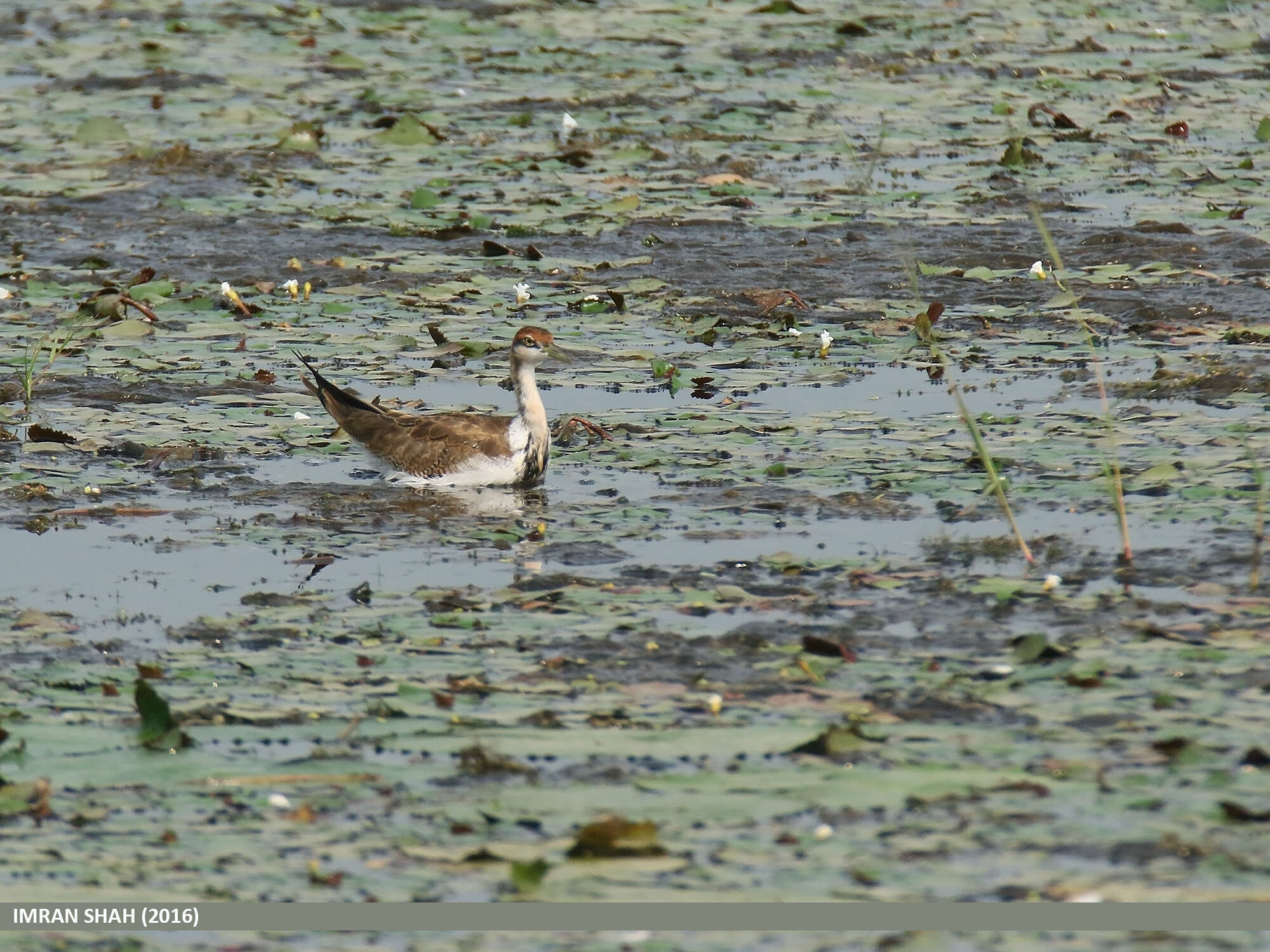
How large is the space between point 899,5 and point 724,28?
2.24 metres

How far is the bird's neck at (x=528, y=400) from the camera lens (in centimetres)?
947

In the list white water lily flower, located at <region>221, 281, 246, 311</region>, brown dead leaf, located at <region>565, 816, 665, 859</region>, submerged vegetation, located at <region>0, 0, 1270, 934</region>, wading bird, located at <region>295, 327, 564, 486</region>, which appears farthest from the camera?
white water lily flower, located at <region>221, 281, 246, 311</region>

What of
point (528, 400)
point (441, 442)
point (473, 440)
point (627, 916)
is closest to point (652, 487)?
point (528, 400)

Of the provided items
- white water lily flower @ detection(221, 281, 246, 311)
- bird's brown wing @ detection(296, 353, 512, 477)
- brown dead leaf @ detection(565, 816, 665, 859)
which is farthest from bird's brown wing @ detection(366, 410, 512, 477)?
brown dead leaf @ detection(565, 816, 665, 859)

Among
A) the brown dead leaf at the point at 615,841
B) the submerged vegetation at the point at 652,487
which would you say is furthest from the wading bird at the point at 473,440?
the brown dead leaf at the point at 615,841

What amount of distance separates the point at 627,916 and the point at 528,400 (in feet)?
15.1

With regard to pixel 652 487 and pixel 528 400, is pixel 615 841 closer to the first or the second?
pixel 652 487

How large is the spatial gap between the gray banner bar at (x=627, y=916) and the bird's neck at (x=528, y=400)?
4397 mm

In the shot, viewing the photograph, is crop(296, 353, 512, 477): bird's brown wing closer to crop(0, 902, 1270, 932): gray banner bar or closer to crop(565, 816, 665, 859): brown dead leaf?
crop(565, 816, 665, 859): brown dead leaf

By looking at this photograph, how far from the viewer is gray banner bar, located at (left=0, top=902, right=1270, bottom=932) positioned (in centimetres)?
510

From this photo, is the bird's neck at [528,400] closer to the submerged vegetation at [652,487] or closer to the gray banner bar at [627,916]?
the submerged vegetation at [652,487]

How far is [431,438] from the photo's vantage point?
9.53 metres

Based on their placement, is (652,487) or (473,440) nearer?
(652,487)

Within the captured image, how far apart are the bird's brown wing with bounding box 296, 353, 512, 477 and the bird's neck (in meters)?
0.12
